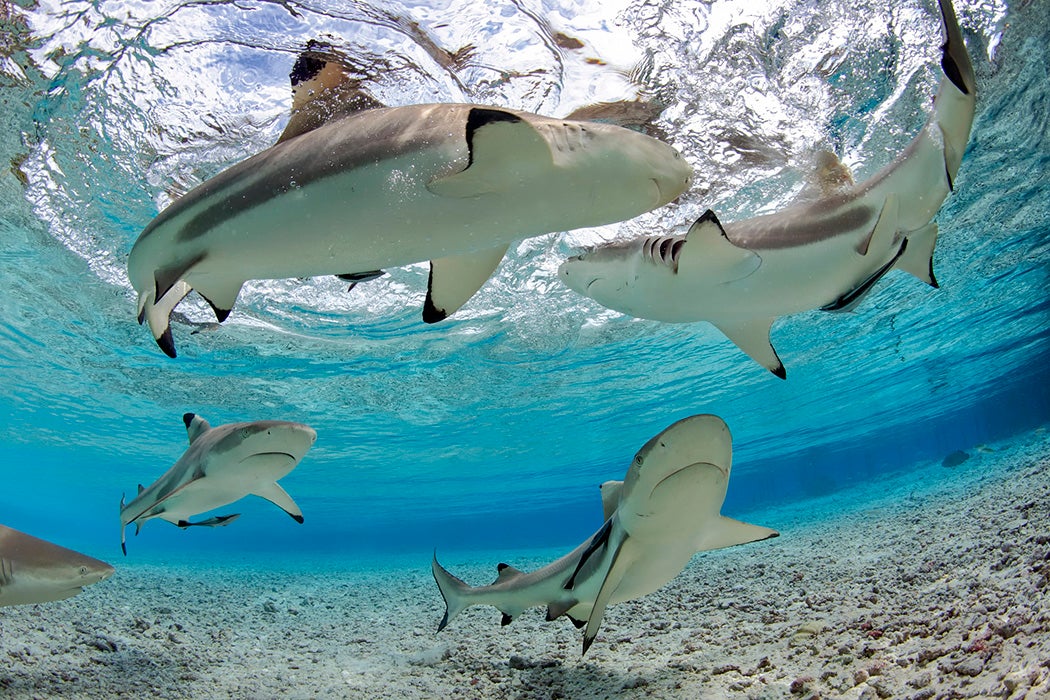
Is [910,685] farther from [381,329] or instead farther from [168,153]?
[381,329]

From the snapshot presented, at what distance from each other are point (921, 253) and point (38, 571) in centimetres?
619

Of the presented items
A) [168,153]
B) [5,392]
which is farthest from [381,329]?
[5,392]

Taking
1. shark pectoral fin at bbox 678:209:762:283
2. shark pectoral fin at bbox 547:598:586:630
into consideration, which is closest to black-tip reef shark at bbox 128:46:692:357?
shark pectoral fin at bbox 678:209:762:283

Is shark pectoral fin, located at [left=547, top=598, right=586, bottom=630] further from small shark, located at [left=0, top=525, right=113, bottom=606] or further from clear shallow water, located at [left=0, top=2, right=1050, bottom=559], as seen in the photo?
clear shallow water, located at [left=0, top=2, right=1050, bottom=559]

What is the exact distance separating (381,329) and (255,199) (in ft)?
43.0

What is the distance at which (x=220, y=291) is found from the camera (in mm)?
2963

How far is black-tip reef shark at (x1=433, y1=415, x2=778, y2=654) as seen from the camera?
3.17m

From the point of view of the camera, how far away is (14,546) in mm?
3578

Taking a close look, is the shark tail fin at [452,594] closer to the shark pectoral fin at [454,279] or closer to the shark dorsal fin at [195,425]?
the shark dorsal fin at [195,425]

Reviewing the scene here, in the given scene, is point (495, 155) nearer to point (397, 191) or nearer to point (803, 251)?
point (397, 191)

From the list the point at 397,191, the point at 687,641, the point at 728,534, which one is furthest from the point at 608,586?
the point at 687,641

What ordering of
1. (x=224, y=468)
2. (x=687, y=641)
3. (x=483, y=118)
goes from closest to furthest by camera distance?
(x=483, y=118), (x=224, y=468), (x=687, y=641)

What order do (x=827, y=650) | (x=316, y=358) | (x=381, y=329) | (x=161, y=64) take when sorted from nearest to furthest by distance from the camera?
1. (x=827, y=650)
2. (x=161, y=64)
3. (x=381, y=329)
4. (x=316, y=358)

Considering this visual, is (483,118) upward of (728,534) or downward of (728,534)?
upward
